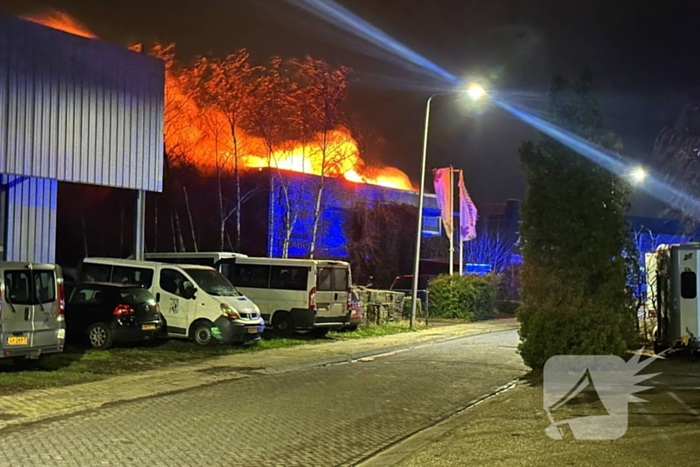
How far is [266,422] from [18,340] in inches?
210

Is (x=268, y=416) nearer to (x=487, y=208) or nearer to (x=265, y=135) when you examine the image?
(x=265, y=135)

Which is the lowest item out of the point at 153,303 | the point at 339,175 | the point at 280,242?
the point at 153,303

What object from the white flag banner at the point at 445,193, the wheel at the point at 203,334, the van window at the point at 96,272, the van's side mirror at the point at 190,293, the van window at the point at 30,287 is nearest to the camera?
the van window at the point at 30,287

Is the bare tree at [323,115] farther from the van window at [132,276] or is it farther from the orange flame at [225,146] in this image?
the van window at [132,276]

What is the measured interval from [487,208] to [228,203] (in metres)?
28.9

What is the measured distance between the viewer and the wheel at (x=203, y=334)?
18.6 m

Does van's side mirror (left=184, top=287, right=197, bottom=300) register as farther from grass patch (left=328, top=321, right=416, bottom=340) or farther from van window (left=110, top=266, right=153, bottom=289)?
grass patch (left=328, top=321, right=416, bottom=340)

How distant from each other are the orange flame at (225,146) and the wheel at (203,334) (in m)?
16.1

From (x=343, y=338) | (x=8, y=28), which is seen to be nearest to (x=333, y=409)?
(x=343, y=338)

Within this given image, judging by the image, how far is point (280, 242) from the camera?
120 feet

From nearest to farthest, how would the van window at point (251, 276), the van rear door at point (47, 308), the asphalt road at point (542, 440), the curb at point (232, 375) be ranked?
the asphalt road at point (542, 440) < the curb at point (232, 375) < the van rear door at point (47, 308) < the van window at point (251, 276)

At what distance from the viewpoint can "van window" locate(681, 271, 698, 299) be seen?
54.1 ft

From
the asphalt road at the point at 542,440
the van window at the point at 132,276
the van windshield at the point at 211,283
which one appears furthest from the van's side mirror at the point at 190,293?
the asphalt road at the point at 542,440

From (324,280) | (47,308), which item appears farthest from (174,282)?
(47,308)
